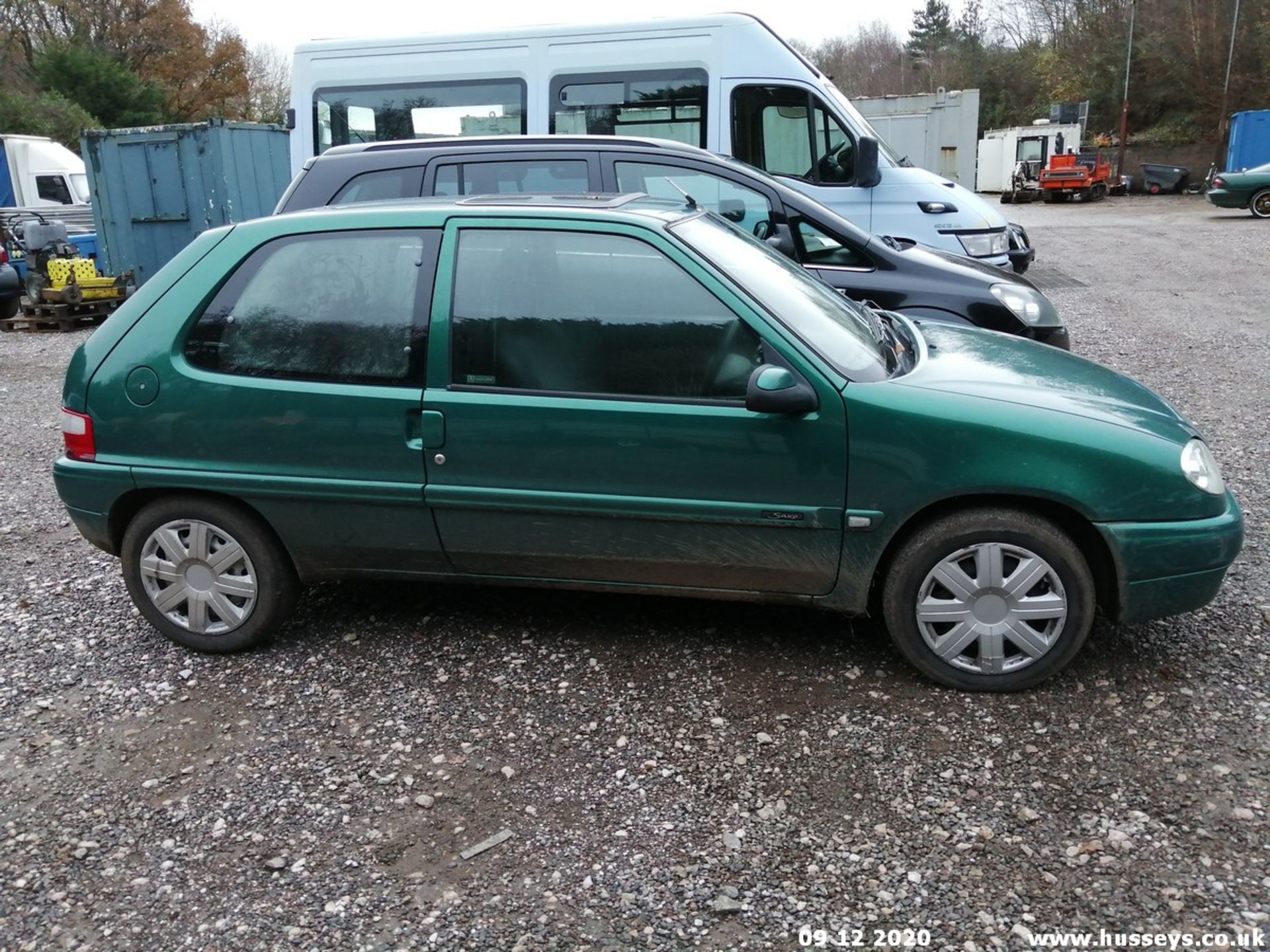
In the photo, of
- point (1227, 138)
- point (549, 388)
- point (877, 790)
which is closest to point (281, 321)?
point (549, 388)

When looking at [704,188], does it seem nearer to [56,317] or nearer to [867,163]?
[867,163]

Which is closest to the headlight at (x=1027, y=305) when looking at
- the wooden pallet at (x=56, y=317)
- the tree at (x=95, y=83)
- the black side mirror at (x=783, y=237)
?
the black side mirror at (x=783, y=237)

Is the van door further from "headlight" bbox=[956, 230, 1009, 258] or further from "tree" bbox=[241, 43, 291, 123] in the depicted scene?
"tree" bbox=[241, 43, 291, 123]

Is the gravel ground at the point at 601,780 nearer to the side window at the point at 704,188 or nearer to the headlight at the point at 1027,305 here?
the headlight at the point at 1027,305

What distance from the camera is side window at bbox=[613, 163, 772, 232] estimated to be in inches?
261

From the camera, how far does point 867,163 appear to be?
29.8 feet

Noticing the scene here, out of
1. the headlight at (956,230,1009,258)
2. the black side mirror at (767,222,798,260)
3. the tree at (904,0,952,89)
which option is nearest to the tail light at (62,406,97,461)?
Answer: the black side mirror at (767,222,798,260)

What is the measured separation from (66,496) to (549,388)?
78.1 inches

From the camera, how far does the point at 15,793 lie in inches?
130

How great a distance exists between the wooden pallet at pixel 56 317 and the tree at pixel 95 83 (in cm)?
2666

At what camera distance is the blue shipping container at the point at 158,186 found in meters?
14.3

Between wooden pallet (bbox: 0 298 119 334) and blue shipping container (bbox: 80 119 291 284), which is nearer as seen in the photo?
wooden pallet (bbox: 0 298 119 334)

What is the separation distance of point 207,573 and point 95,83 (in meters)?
40.0

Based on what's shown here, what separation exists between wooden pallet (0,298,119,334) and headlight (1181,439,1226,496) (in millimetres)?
13733
